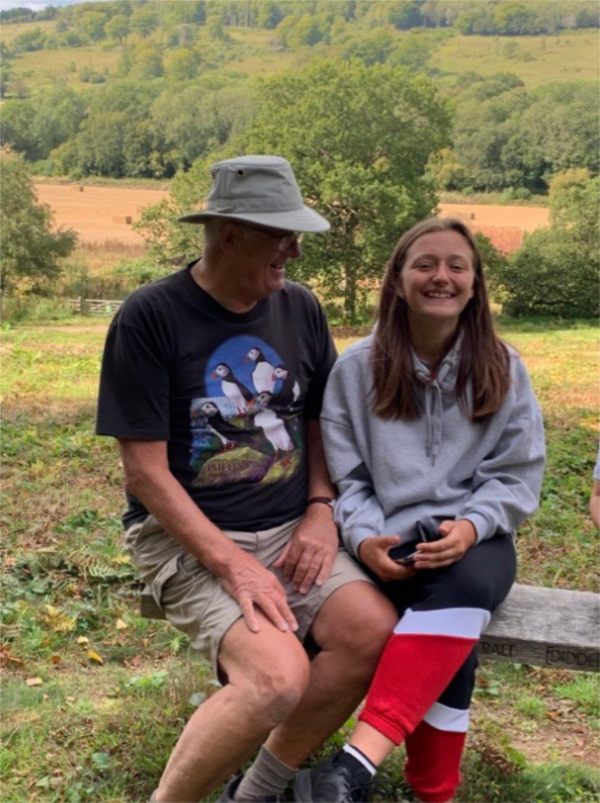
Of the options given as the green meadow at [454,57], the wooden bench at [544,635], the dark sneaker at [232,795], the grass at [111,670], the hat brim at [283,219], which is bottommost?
the grass at [111,670]

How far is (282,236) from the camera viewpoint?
2.47 m

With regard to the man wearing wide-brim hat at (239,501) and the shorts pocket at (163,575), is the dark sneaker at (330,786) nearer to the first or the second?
the man wearing wide-brim hat at (239,501)

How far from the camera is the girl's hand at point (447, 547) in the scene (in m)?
2.36

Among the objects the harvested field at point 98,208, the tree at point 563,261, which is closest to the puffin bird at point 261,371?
the tree at point 563,261

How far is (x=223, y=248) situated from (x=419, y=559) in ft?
2.91

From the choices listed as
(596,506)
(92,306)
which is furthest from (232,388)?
(92,306)

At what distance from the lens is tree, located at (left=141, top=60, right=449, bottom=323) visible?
31.7 m

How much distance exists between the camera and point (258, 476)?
2.60 meters

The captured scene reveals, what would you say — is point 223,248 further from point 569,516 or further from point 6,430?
point 6,430

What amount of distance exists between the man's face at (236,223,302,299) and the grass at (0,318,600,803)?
1.31m

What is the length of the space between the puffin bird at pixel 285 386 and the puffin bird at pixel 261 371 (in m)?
0.02

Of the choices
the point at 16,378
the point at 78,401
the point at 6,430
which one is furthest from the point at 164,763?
the point at 16,378

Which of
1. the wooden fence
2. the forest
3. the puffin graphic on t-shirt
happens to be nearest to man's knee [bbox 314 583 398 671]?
the puffin graphic on t-shirt

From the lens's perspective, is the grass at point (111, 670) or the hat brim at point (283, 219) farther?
the grass at point (111, 670)
